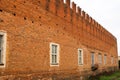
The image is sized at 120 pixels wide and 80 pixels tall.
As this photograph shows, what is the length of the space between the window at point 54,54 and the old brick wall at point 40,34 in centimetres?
35

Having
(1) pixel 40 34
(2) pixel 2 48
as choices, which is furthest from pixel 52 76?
(2) pixel 2 48

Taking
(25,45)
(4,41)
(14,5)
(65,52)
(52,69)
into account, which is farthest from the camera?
(65,52)

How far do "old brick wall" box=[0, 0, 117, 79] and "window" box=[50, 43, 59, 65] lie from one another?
1.13 ft

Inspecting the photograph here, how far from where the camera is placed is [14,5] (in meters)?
11.6

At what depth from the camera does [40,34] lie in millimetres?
13969

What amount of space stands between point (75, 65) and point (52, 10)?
6105mm

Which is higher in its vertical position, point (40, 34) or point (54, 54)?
point (40, 34)

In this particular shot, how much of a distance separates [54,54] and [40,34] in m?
2.46

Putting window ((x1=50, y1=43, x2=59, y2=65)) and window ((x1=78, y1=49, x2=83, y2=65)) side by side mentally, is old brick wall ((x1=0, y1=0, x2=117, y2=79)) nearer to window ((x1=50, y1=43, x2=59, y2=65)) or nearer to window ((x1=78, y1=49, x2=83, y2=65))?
window ((x1=50, y1=43, x2=59, y2=65))

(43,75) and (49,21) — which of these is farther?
(49,21)

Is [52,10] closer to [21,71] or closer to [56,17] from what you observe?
[56,17]

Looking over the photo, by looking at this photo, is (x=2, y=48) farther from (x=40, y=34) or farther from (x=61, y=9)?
(x=61, y=9)

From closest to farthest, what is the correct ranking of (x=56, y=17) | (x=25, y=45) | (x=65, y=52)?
(x=25, y=45), (x=56, y=17), (x=65, y=52)

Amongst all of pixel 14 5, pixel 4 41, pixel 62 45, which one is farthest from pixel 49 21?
pixel 4 41
